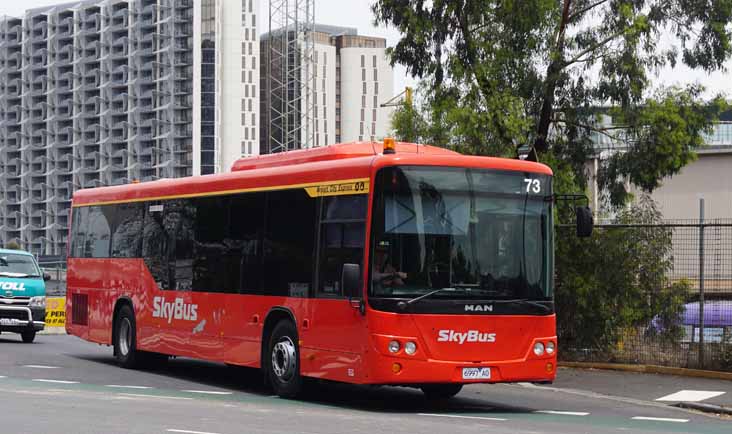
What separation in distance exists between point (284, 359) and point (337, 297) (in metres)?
1.52

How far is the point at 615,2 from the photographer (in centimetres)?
2478

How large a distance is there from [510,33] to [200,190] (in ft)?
26.0

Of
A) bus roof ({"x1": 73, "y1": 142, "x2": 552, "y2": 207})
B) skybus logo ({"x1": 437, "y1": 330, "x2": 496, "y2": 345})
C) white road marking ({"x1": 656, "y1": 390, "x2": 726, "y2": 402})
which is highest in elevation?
bus roof ({"x1": 73, "y1": 142, "x2": 552, "y2": 207})

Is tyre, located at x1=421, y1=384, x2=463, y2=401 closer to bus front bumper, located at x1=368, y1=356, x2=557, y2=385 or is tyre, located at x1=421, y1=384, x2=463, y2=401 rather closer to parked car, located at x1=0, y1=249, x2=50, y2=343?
bus front bumper, located at x1=368, y1=356, x2=557, y2=385

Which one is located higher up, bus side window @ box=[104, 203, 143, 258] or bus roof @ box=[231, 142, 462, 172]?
bus roof @ box=[231, 142, 462, 172]

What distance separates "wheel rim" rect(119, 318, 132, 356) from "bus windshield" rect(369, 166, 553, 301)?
798 cm

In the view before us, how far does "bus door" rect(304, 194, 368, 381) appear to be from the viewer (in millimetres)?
14953

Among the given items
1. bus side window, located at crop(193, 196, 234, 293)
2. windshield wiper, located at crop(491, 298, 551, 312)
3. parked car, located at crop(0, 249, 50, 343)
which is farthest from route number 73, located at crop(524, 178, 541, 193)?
parked car, located at crop(0, 249, 50, 343)

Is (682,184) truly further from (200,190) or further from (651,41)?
(200,190)

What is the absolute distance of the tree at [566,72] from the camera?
78.5 feet

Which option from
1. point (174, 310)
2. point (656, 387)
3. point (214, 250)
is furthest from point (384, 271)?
point (656, 387)

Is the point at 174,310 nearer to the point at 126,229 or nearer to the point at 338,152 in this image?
the point at 126,229

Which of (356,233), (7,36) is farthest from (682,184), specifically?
(7,36)

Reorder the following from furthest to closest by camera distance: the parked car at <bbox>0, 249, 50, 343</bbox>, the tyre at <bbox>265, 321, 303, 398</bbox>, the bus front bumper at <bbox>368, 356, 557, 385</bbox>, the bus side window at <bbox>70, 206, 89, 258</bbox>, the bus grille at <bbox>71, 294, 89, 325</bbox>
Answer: the parked car at <bbox>0, 249, 50, 343</bbox> → the bus side window at <bbox>70, 206, 89, 258</bbox> → the bus grille at <bbox>71, 294, 89, 325</bbox> → the tyre at <bbox>265, 321, 303, 398</bbox> → the bus front bumper at <bbox>368, 356, 557, 385</bbox>
